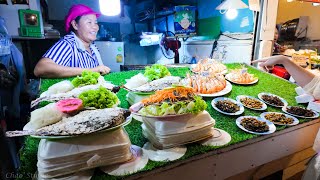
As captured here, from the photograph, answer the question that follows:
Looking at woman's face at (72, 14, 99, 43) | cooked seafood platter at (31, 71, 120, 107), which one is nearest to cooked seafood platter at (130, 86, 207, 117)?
cooked seafood platter at (31, 71, 120, 107)

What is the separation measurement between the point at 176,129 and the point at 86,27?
2.47m

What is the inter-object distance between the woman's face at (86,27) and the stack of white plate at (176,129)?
222 cm

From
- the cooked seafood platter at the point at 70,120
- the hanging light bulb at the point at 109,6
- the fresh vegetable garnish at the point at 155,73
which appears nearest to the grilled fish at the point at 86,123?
the cooked seafood platter at the point at 70,120

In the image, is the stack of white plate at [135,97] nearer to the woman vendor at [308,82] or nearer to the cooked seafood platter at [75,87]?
the cooked seafood platter at [75,87]

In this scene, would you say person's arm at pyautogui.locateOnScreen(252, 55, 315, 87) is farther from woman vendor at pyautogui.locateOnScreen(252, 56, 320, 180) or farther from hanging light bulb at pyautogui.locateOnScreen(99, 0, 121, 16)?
hanging light bulb at pyautogui.locateOnScreen(99, 0, 121, 16)

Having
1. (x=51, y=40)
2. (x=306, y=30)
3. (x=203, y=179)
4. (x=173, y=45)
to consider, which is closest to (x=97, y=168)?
(x=203, y=179)

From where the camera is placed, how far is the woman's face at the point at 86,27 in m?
3.03

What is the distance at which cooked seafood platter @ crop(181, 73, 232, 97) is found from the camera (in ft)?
8.23

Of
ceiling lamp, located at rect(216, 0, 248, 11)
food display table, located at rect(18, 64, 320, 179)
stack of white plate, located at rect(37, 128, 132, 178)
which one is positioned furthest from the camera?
ceiling lamp, located at rect(216, 0, 248, 11)

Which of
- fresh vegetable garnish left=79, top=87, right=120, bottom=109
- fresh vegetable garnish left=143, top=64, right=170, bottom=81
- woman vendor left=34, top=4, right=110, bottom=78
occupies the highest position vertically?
woman vendor left=34, top=4, right=110, bottom=78

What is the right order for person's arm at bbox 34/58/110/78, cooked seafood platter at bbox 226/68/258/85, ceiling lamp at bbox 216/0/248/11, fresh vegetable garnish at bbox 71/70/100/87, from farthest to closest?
ceiling lamp at bbox 216/0/248/11 → cooked seafood platter at bbox 226/68/258/85 → person's arm at bbox 34/58/110/78 → fresh vegetable garnish at bbox 71/70/100/87

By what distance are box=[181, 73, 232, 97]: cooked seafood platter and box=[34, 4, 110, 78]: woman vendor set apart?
1373 mm

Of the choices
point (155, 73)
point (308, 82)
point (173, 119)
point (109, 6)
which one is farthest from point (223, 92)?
point (109, 6)

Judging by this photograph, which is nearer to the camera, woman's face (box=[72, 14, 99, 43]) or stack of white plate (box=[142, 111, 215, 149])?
stack of white plate (box=[142, 111, 215, 149])
